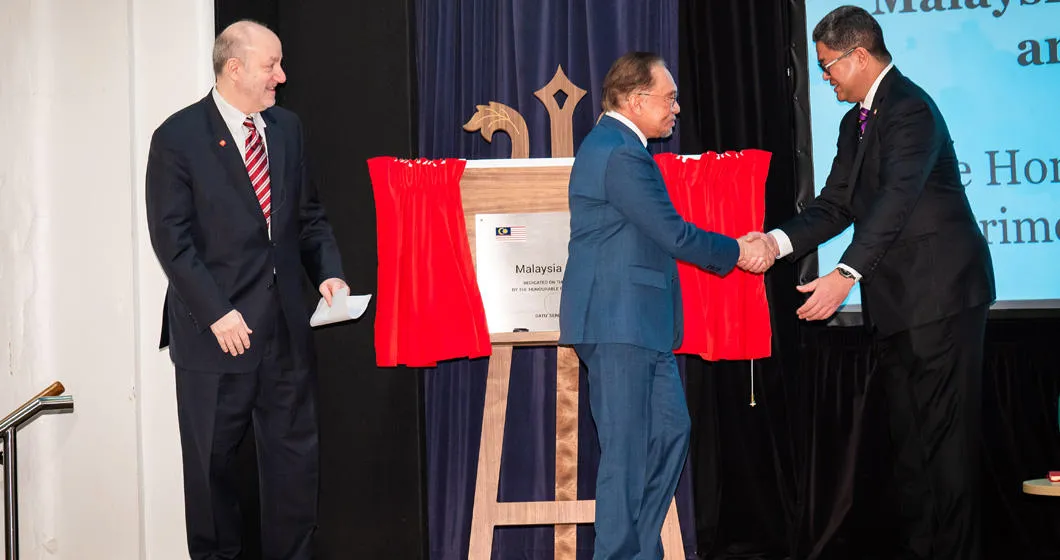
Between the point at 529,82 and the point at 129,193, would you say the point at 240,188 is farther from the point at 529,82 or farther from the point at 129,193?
the point at 529,82

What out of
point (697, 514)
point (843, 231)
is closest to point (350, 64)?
point (843, 231)

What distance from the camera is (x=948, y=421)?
121 inches

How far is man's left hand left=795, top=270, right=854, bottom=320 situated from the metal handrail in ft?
7.20

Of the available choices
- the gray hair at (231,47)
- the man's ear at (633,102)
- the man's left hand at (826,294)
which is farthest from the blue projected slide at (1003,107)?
the gray hair at (231,47)

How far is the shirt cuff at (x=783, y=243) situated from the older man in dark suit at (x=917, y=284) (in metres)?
0.26

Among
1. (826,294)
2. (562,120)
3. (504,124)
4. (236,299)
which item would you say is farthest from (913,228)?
(236,299)

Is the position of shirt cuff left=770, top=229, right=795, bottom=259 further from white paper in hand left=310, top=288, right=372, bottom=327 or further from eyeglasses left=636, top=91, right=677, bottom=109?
white paper in hand left=310, top=288, right=372, bottom=327

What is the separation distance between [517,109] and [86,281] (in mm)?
1734

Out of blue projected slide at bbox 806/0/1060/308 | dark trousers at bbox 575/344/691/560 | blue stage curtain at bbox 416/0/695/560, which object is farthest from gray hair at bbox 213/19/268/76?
blue projected slide at bbox 806/0/1060/308

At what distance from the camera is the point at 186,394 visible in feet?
9.65

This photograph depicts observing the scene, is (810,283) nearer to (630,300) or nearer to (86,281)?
(630,300)

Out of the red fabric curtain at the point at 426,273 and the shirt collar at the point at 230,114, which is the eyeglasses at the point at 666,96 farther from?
the shirt collar at the point at 230,114

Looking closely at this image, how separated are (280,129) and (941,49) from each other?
2.53 metres

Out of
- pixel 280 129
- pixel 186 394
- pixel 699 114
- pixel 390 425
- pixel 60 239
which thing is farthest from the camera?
pixel 699 114
